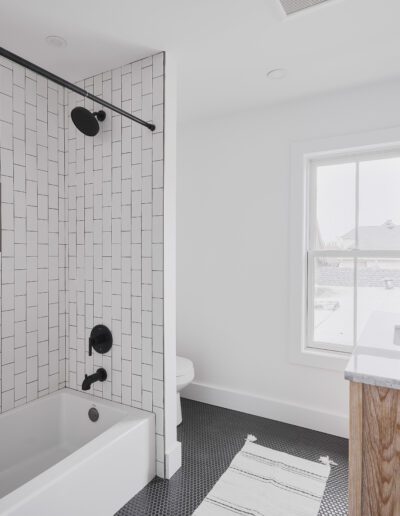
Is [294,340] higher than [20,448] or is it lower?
higher

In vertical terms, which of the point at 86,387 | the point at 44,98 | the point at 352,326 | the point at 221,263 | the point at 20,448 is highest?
the point at 44,98

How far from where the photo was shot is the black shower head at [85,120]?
193 cm

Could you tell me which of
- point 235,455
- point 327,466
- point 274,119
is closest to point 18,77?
point 274,119

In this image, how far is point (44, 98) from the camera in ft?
7.23

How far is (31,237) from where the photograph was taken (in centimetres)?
213

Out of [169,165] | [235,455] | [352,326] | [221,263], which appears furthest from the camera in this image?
[221,263]

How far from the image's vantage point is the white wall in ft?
8.04

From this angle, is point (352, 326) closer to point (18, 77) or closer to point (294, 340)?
point (294, 340)

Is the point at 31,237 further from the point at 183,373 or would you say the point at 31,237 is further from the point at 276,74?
the point at 276,74

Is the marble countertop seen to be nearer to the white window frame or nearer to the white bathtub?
the white window frame

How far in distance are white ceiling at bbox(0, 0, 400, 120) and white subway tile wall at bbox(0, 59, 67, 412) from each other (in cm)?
25

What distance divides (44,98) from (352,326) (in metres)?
2.55

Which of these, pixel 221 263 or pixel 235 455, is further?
pixel 221 263

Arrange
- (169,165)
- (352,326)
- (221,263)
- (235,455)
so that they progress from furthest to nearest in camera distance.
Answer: (221,263)
(352,326)
(235,455)
(169,165)
